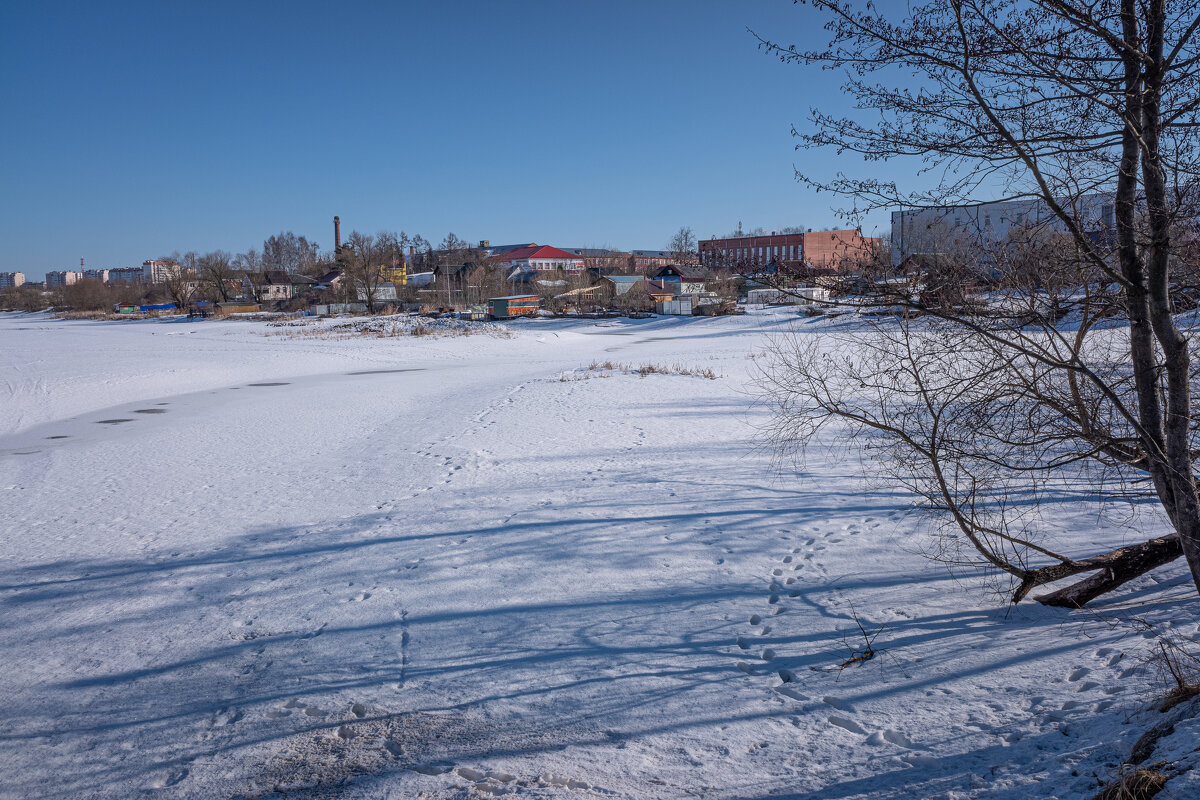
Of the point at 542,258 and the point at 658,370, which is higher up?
the point at 542,258

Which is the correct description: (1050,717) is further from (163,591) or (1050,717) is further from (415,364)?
(415,364)

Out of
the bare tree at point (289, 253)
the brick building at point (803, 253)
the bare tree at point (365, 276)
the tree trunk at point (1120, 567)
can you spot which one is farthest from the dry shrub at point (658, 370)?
the bare tree at point (289, 253)

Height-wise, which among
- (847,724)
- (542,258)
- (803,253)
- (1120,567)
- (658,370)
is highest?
(542,258)

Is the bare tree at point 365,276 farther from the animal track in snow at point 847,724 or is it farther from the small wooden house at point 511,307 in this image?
the animal track in snow at point 847,724

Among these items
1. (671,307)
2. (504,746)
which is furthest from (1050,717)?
(671,307)

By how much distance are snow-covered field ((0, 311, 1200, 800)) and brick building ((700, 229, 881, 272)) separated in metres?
2.19

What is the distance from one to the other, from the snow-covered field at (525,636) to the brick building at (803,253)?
2191mm

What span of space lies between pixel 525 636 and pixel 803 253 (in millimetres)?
3387

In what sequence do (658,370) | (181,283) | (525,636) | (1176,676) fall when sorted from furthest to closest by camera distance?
(181,283) < (658,370) < (525,636) < (1176,676)

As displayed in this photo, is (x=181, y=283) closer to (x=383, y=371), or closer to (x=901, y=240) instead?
(x=383, y=371)

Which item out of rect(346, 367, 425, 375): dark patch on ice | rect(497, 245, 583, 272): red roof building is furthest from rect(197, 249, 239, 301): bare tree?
rect(346, 367, 425, 375): dark patch on ice

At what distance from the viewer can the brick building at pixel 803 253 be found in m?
3.89

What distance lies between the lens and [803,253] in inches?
161

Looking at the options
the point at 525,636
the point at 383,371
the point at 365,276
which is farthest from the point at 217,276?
the point at 525,636
